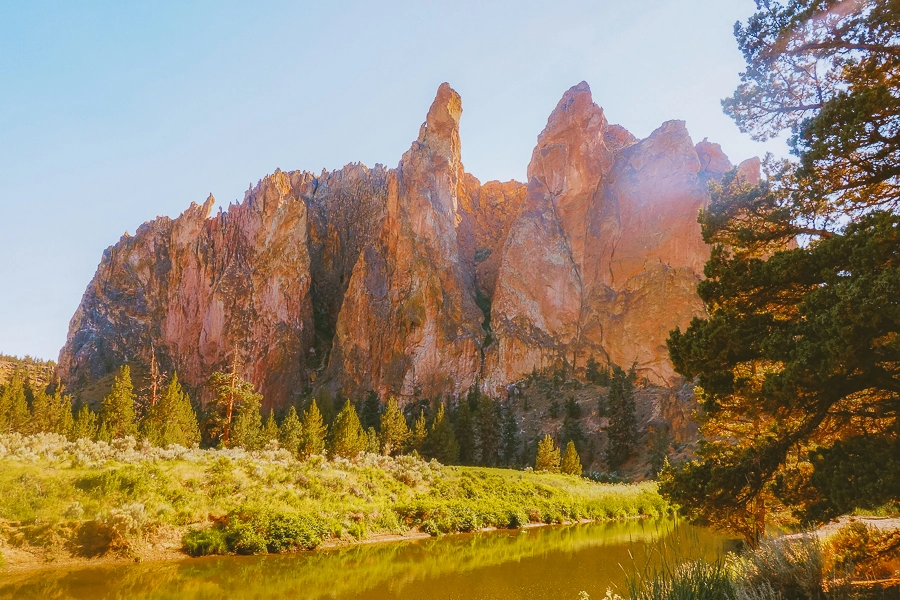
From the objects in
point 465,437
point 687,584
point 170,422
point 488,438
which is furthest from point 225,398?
point 488,438

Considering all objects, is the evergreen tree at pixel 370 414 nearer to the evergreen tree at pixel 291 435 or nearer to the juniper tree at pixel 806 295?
the evergreen tree at pixel 291 435

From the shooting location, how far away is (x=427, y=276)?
104 meters

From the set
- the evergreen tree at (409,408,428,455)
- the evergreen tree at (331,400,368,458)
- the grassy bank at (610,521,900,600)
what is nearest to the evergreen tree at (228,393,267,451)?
the evergreen tree at (331,400,368,458)

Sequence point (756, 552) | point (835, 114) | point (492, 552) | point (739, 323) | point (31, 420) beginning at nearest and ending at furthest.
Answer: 1. point (756, 552)
2. point (835, 114)
3. point (739, 323)
4. point (492, 552)
5. point (31, 420)

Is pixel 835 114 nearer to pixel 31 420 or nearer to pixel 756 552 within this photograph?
pixel 756 552

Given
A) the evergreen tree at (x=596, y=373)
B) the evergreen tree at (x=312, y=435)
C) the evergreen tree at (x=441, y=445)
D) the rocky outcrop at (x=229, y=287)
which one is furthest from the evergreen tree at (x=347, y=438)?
the rocky outcrop at (x=229, y=287)

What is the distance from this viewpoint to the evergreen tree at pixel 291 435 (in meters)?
47.5

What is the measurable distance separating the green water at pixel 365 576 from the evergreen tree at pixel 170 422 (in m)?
23.3

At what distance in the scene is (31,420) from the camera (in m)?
54.8

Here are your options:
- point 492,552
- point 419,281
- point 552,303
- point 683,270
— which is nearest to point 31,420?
point 492,552

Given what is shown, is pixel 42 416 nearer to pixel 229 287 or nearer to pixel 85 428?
pixel 85 428

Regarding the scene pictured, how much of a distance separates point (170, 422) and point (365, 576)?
33243mm

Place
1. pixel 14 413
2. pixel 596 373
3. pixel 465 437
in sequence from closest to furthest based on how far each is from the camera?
pixel 14 413
pixel 465 437
pixel 596 373

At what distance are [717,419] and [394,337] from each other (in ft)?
311
